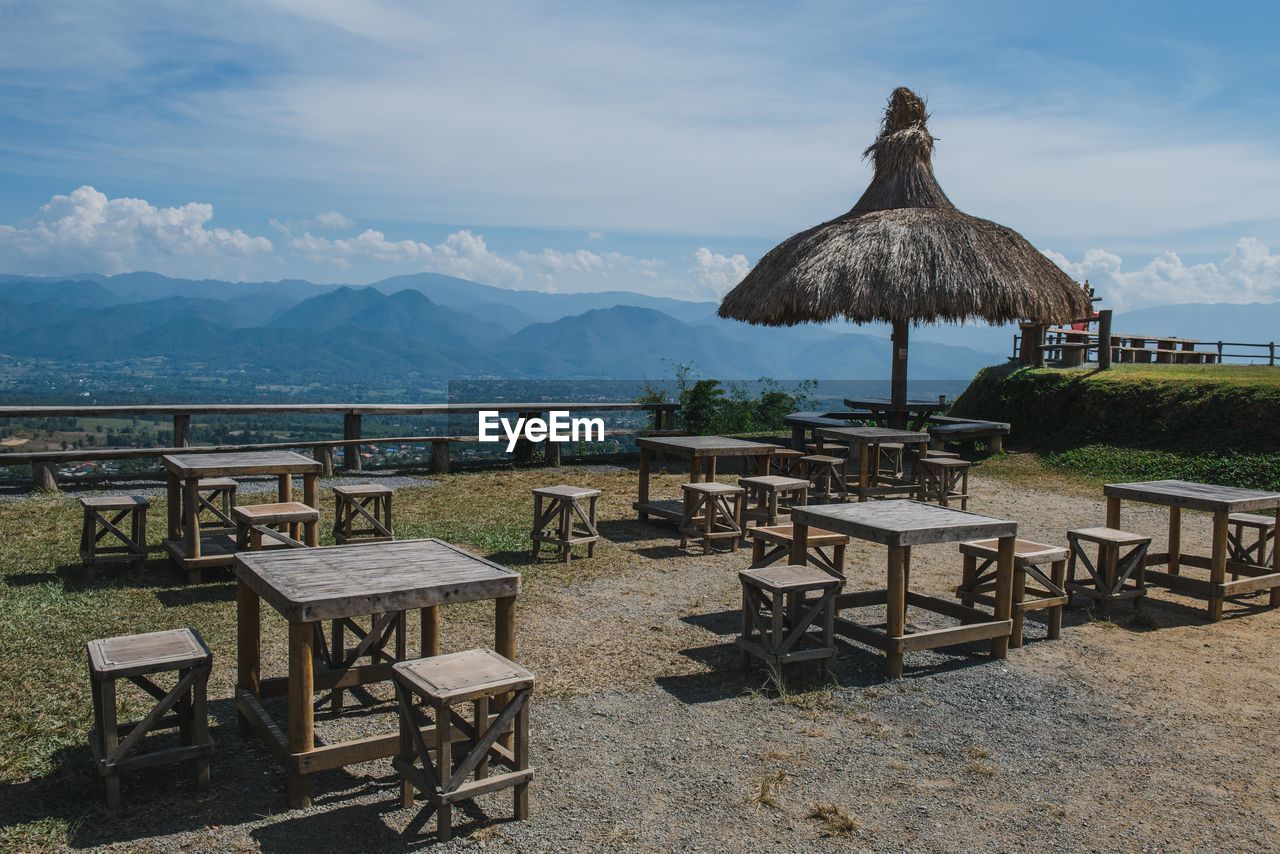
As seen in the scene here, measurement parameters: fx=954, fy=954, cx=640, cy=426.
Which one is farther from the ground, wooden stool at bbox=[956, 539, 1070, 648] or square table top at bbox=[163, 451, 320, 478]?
square table top at bbox=[163, 451, 320, 478]

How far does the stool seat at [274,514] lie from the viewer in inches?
256

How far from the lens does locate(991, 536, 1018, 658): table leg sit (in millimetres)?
5316

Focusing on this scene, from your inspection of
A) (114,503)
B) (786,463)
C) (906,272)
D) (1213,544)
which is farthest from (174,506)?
(906,272)

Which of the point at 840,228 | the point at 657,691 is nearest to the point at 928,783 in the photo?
the point at 657,691

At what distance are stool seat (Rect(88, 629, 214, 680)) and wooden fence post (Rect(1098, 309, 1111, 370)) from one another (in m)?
16.1

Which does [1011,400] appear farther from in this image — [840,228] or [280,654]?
[280,654]

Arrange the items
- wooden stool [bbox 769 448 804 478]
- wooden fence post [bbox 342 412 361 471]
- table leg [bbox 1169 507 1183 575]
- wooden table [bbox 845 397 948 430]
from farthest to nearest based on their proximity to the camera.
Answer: wooden table [bbox 845 397 948 430] < wooden fence post [bbox 342 412 361 471] < wooden stool [bbox 769 448 804 478] < table leg [bbox 1169 507 1183 575]

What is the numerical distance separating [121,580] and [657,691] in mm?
4227

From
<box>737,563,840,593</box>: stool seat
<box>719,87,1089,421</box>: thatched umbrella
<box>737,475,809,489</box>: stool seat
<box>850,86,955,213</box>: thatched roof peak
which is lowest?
<box>737,563,840,593</box>: stool seat

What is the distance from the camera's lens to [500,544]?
27.5 feet

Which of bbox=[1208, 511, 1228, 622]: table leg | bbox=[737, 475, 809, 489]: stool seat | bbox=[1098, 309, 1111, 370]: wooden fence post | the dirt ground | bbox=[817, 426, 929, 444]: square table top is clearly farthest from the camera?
bbox=[1098, 309, 1111, 370]: wooden fence post

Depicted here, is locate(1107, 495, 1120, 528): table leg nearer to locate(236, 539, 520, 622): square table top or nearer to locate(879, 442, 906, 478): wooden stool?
locate(879, 442, 906, 478): wooden stool

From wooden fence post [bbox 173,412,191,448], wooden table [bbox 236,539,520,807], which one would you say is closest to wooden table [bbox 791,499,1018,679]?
wooden table [bbox 236,539,520,807]

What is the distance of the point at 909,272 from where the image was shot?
520 inches
